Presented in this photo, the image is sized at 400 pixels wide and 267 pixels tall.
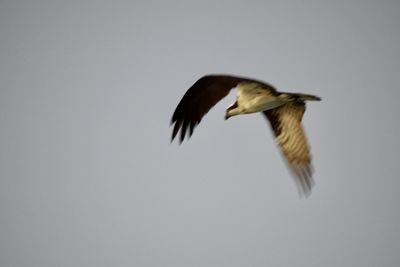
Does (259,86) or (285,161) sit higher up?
(259,86)

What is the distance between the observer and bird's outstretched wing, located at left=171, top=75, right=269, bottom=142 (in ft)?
31.5

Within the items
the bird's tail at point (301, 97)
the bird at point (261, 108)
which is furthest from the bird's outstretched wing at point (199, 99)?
the bird's tail at point (301, 97)

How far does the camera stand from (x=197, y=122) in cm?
1034

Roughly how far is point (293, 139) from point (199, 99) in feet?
6.78

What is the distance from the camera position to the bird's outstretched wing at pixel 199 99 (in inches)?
378

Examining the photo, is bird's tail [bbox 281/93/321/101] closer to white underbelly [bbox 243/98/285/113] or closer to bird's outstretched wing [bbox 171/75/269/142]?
white underbelly [bbox 243/98/285/113]

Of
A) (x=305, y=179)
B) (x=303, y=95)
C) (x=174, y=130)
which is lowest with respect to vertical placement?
(x=305, y=179)

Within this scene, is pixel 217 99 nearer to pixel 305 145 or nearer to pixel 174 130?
pixel 174 130

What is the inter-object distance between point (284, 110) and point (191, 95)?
185 centimetres

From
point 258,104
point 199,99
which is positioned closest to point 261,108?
point 258,104

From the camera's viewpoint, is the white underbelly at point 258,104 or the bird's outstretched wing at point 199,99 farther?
the white underbelly at point 258,104

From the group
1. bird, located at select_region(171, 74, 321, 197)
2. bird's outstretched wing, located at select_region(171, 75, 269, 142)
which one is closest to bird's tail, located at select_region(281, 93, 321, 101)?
bird, located at select_region(171, 74, 321, 197)

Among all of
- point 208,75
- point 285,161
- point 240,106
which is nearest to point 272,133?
point 285,161

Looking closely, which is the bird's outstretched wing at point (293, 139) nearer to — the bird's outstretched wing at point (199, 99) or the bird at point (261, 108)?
the bird at point (261, 108)
